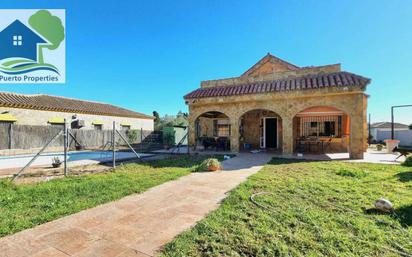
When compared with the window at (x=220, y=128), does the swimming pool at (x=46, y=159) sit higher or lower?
lower

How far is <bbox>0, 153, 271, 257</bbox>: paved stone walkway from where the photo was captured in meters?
2.74

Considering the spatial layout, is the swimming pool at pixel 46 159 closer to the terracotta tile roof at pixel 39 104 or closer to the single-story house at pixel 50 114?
the single-story house at pixel 50 114

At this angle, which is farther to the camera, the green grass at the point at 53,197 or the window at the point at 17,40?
the window at the point at 17,40

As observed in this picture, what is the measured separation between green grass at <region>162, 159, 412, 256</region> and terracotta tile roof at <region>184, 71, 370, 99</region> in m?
6.94

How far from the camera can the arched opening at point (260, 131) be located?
16.1m

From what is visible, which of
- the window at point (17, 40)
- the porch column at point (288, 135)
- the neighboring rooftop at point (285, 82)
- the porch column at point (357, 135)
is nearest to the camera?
the porch column at point (357, 135)

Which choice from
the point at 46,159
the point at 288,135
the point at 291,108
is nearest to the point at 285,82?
the point at 291,108

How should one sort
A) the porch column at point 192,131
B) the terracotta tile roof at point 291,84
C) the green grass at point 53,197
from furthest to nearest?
the porch column at point 192,131 → the terracotta tile roof at point 291,84 → the green grass at point 53,197

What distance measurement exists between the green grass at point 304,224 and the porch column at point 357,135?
587cm

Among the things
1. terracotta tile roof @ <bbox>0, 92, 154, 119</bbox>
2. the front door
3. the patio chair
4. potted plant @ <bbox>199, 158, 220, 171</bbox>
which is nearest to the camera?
potted plant @ <bbox>199, 158, 220, 171</bbox>

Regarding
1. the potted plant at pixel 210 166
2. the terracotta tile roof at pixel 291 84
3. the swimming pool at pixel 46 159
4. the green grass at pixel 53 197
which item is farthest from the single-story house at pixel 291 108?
the green grass at pixel 53 197

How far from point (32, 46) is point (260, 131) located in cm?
1723

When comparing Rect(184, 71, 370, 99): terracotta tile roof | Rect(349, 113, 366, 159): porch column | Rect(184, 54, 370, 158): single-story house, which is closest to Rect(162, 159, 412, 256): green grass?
Rect(349, 113, 366, 159): porch column

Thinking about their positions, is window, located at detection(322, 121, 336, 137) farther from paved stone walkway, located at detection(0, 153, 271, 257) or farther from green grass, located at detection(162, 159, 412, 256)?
paved stone walkway, located at detection(0, 153, 271, 257)
